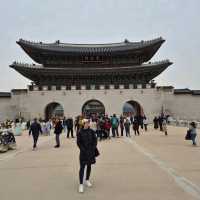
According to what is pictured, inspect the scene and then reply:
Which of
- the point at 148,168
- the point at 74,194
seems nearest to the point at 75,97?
the point at 148,168

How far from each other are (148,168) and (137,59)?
38777mm

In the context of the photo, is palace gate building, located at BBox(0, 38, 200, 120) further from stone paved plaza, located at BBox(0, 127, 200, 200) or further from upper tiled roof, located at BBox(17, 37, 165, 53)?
stone paved plaza, located at BBox(0, 127, 200, 200)

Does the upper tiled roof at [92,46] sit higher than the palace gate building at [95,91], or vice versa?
the upper tiled roof at [92,46]

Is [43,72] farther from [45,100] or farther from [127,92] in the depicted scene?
[127,92]

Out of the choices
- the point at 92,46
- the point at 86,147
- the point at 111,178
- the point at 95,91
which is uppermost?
the point at 92,46

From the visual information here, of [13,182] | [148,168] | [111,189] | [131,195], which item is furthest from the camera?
[148,168]

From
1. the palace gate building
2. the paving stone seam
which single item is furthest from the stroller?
the palace gate building

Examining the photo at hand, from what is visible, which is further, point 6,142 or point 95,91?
point 95,91

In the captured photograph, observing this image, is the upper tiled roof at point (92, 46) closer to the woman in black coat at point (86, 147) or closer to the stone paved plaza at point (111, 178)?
the stone paved plaza at point (111, 178)

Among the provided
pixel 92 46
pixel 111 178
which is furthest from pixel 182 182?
pixel 92 46

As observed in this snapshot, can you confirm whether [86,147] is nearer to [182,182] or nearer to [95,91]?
[182,182]

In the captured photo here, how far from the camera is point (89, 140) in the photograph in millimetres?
7504

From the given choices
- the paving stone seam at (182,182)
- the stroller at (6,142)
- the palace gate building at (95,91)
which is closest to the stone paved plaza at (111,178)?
the paving stone seam at (182,182)

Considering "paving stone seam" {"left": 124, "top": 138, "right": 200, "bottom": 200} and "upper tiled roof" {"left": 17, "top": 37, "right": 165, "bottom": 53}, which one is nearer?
"paving stone seam" {"left": 124, "top": 138, "right": 200, "bottom": 200}
